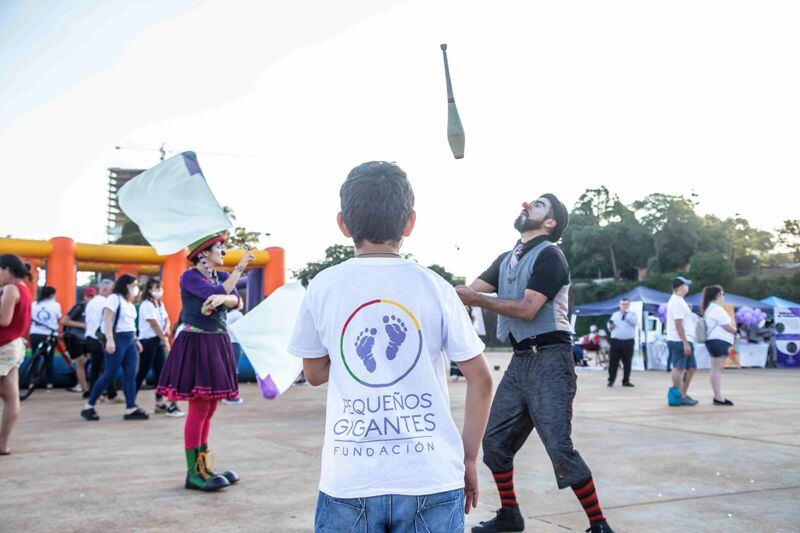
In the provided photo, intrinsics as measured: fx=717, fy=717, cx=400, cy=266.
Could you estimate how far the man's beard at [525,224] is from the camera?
4055mm

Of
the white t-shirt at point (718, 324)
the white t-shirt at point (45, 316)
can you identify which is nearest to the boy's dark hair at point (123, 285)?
the white t-shirt at point (45, 316)

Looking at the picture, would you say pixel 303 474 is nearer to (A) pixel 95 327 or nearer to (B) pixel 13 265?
(B) pixel 13 265

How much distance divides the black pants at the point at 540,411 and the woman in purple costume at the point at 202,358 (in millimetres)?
1957

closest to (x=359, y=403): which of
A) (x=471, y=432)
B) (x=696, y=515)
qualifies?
(x=471, y=432)

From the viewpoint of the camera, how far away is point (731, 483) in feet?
16.4

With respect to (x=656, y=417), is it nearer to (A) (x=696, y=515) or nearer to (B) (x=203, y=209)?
(A) (x=696, y=515)

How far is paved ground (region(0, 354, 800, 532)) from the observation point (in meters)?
4.06

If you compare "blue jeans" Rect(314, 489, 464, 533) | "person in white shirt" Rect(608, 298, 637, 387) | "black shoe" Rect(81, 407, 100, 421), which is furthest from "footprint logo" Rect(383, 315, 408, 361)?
"person in white shirt" Rect(608, 298, 637, 387)

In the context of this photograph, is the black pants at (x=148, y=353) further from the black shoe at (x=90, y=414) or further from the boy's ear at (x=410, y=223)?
the boy's ear at (x=410, y=223)

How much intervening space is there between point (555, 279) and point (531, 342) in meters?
0.37

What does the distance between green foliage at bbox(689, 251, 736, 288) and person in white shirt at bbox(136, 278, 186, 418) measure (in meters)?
32.8

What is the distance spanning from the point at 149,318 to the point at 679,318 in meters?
7.42

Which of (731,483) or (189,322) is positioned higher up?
(189,322)

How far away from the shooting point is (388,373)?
190 centimetres
